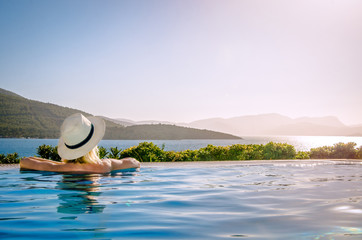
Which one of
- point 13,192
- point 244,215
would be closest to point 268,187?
point 244,215

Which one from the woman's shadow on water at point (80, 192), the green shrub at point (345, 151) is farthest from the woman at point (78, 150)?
the green shrub at point (345, 151)

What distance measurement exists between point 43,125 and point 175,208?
13574 cm

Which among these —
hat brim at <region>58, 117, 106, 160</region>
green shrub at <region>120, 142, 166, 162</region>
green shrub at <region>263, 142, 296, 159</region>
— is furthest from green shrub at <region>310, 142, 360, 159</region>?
hat brim at <region>58, 117, 106, 160</region>

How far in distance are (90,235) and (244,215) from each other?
7.11 feet

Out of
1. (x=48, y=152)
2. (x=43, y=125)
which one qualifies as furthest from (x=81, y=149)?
(x=43, y=125)

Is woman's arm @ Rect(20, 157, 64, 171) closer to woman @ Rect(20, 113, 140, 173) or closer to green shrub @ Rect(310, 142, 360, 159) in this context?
woman @ Rect(20, 113, 140, 173)

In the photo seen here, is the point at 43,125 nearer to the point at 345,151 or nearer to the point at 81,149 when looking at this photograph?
the point at 345,151

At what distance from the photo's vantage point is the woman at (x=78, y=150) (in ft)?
22.6

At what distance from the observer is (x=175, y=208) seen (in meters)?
4.77

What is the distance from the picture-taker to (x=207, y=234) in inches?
137

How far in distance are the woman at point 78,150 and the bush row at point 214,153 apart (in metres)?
6.18

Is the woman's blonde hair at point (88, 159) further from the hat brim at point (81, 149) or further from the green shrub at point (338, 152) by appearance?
the green shrub at point (338, 152)

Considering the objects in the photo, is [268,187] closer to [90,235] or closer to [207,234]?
[207,234]

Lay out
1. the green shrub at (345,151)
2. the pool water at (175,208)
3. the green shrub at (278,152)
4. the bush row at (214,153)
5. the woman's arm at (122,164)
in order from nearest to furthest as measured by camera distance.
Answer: the pool water at (175,208)
the woman's arm at (122,164)
the bush row at (214,153)
the green shrub at (278,152)
the green shrub at (345,151)
